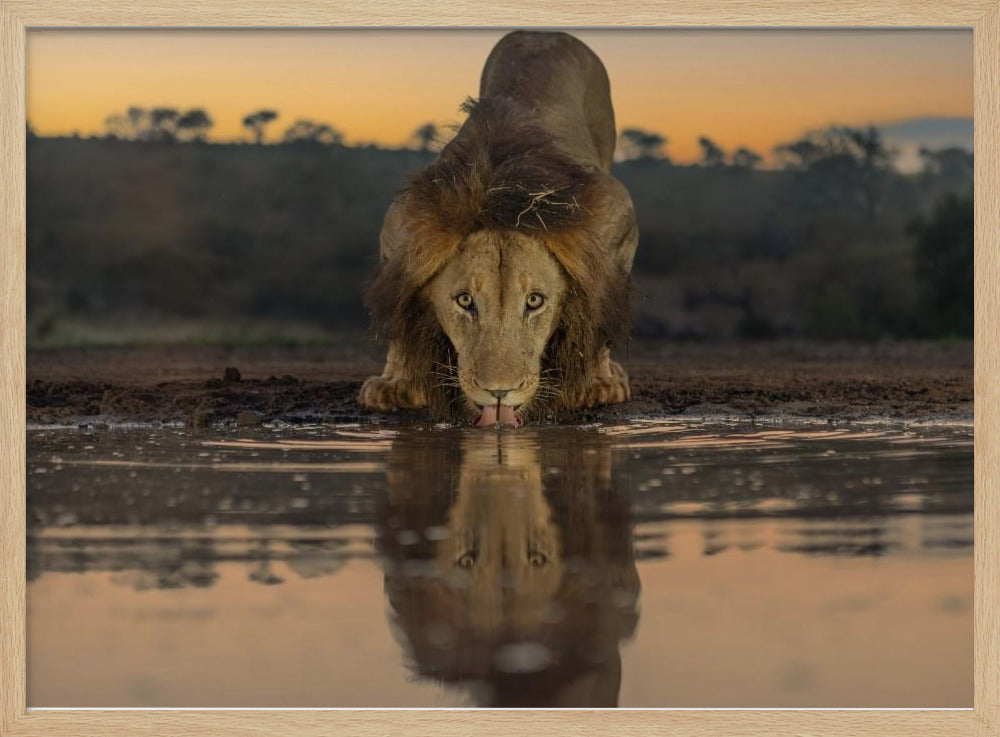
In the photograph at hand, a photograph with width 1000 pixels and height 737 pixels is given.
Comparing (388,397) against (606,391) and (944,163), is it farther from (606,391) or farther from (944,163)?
(944,163)

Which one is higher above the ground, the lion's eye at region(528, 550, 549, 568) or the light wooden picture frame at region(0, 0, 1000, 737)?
the light wooden picture frame at region(0, 0, 1000, 737)

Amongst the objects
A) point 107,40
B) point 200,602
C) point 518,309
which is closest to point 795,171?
point 518,309

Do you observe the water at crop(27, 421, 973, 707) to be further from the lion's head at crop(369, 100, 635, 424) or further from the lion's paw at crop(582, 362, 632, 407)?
the lion's paw at crop(582, 362, 632, 407)

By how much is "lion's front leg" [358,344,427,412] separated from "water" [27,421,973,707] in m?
1.46

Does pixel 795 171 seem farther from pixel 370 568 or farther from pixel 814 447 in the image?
pixel 370 568

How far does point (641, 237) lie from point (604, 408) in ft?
11.8

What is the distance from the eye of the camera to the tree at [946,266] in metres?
7.87

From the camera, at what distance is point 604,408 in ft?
20.1

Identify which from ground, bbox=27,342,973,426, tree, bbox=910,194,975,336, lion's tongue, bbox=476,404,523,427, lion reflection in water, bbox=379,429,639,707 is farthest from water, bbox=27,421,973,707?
tree, bbox=910,194,975,336

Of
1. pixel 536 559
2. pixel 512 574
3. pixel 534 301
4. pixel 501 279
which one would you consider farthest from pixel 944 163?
pixel 512 574

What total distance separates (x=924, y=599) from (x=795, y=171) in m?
6.06

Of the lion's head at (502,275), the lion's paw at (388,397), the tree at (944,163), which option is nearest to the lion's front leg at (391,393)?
the lion's paw at (388,397)

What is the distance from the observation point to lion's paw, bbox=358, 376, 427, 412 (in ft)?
20.1

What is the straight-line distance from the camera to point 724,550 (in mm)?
3365
